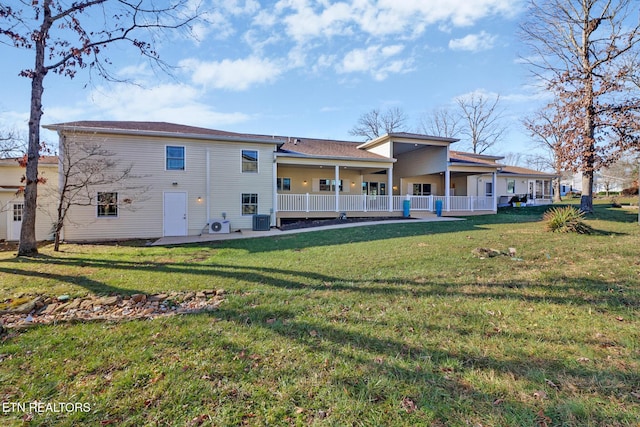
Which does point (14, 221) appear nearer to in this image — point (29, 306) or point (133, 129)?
point (133, 129)

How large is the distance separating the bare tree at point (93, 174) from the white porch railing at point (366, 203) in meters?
6.86

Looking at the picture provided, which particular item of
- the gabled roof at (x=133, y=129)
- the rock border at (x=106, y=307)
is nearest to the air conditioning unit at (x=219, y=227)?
the gabled roof at (x=133, y=129)

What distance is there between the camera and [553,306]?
3.99 meters

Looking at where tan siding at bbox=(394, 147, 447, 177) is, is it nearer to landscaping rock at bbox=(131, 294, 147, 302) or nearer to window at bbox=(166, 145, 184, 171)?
window at bbox=(166, 145, 184, 171)

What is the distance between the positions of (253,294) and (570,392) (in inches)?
158

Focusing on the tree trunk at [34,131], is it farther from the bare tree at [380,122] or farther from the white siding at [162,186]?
the bare tree at [380,122]

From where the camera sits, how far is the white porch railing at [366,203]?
591 inches

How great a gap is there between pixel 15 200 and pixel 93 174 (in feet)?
19.6

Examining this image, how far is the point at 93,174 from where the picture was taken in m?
12.1

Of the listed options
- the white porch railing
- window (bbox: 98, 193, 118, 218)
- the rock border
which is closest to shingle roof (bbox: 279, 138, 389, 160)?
the white porch railing

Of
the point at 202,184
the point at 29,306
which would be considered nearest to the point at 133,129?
the point at 202,184

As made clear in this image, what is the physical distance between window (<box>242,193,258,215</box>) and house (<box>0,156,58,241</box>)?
29.8ft

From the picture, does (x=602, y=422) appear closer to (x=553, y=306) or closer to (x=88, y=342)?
(x=553, y=306)

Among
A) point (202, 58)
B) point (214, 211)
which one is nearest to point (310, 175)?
point (214, 211)
